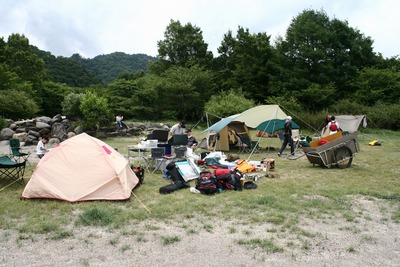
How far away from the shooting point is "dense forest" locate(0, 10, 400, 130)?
80.8ft

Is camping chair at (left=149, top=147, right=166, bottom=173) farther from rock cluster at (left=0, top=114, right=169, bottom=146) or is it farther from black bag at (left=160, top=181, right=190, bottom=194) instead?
rock cluster at (left=0, top=114, right=169, bottom=146)

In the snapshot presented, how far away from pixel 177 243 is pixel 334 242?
1.94m

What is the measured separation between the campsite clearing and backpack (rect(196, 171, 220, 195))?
0.19m

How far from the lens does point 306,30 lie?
29.1 meters

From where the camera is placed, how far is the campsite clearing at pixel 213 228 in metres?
3.50

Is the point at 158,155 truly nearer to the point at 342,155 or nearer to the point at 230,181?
the point at 230,181

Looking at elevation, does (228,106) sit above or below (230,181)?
above

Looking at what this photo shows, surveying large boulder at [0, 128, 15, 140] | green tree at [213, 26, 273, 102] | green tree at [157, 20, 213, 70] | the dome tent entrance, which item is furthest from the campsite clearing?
green tree at [157, 20, 213, 70]

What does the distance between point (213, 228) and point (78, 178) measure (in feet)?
8.93

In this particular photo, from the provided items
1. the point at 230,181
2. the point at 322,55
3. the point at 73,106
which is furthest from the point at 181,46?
the point at 230,181

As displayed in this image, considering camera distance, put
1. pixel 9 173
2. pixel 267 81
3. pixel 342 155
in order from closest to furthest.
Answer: pixel 9 173 < pixel 342 155 < pixel 267 81

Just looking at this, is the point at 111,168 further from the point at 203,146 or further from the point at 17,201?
the point at 203,146

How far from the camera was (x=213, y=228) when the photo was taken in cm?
438

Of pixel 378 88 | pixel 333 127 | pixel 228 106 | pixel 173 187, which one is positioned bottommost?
pixel 173 187
